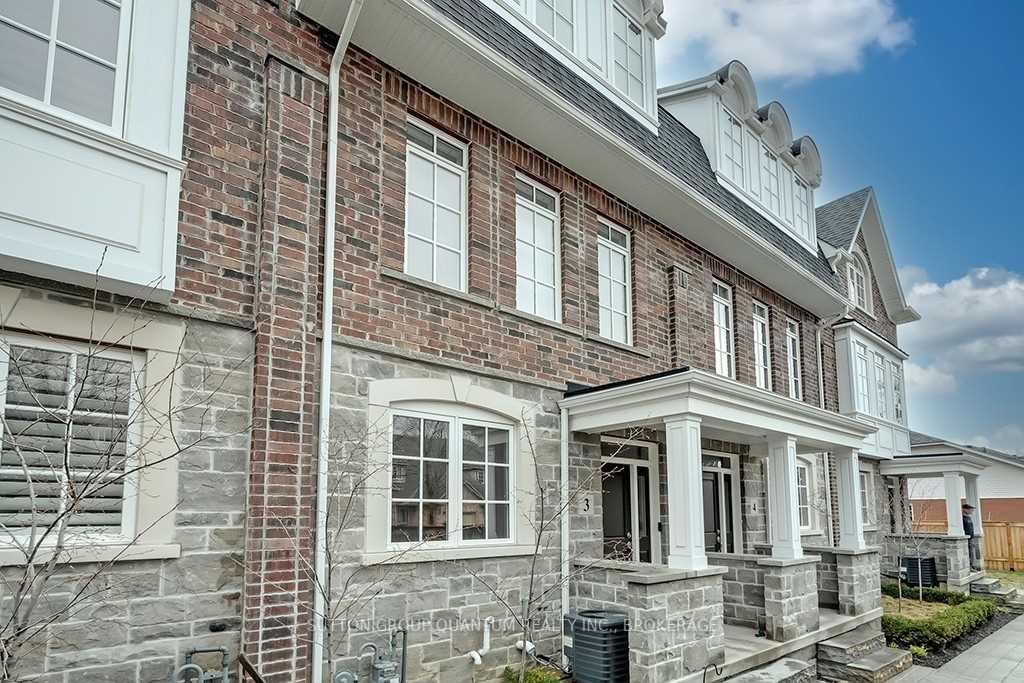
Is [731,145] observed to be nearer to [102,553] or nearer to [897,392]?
[897,392]

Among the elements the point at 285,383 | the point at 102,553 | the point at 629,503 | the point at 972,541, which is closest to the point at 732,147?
the point at 629,503

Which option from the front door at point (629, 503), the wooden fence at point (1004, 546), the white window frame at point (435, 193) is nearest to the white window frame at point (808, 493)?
the front door at point (629, 503)

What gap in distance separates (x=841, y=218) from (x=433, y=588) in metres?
17.4

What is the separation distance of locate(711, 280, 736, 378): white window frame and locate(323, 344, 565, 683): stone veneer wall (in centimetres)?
519

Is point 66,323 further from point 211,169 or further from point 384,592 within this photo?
point 384,592

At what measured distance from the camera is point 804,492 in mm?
15578

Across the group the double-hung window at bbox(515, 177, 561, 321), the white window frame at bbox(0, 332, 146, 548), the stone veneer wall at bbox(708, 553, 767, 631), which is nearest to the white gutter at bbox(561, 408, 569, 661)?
the double-hung window at bbox(515, 177, 561, 321)

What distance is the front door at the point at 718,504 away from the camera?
41.0 ft

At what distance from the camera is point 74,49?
5398mm

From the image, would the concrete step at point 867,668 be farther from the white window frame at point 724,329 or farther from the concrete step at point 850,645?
the white window frame at point 724,329

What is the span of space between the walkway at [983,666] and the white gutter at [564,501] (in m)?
4.73

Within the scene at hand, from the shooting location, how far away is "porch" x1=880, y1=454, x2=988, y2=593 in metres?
17.1

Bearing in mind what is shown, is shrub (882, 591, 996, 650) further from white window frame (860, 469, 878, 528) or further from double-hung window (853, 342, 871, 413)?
double-hung window (853, 342, 871, 413)

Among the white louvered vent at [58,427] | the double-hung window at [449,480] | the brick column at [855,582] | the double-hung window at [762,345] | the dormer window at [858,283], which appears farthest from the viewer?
the dormer window at [858,283]
